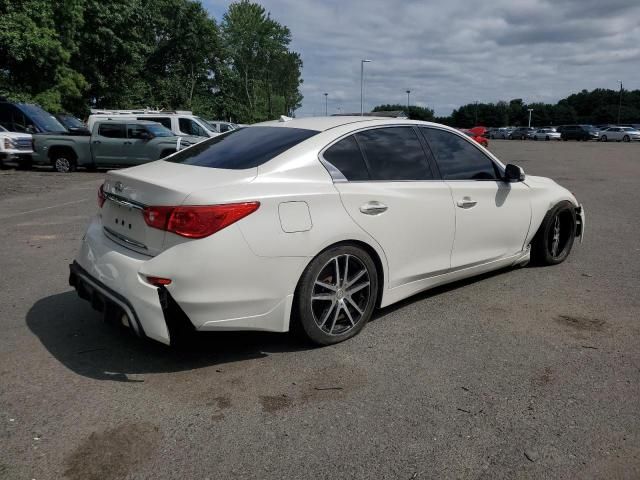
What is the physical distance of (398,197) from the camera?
4094 mm

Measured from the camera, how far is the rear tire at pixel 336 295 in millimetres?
3607

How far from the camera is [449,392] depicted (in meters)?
3.22

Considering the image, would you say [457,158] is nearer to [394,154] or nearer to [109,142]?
[394,154]

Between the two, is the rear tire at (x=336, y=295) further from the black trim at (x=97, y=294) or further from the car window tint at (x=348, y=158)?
the black trim at (x=97, y=294)

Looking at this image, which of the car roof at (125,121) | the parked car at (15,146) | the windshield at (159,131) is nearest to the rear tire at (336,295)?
the windshield at (159,131)

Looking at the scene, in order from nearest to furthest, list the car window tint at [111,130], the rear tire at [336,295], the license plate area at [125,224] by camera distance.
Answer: the license plate area at [125,224], the rear tire at [336,295], the car window tint at [111,130]

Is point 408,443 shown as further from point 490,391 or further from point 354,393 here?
point 490,391

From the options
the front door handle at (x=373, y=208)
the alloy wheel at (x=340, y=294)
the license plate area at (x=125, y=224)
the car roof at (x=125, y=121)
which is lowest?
the alloy wheel at (x=340, y=294)

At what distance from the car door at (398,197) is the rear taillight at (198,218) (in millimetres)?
844

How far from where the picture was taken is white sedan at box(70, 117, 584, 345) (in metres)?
3.22

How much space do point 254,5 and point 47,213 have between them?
6878 cm

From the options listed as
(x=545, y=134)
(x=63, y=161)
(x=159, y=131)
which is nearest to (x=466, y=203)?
(x=159, y=131)

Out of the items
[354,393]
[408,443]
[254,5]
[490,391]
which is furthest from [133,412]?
[254,5]

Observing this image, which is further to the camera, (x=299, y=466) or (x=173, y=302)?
(x=173, y=302)
